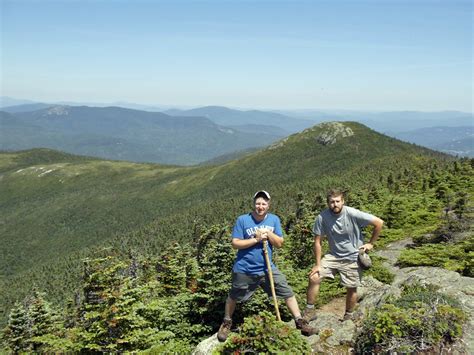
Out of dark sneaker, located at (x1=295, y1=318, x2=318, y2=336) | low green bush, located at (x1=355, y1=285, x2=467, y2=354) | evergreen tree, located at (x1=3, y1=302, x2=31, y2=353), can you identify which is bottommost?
evergreen tree, located at (x1=3, y1=302, x2=31, y2=353)

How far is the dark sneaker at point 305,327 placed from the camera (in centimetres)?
909

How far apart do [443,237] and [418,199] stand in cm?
1336

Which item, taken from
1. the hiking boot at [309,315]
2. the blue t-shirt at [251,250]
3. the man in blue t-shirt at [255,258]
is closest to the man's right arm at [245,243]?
the man in blue t-shirt at [255,258]

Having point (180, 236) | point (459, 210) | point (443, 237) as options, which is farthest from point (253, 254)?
point (180, 236)

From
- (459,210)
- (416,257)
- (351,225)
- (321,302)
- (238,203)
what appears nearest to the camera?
(351,225)

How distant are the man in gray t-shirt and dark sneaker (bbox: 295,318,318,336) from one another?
0.85 metres

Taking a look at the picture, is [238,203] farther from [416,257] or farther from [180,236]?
[416,257]

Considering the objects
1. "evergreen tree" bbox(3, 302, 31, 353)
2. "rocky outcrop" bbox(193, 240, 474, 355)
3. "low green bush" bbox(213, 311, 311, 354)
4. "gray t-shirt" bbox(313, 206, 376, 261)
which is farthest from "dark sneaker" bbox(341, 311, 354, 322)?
"evergreen tree" bbox(3, 302, 31, 353)

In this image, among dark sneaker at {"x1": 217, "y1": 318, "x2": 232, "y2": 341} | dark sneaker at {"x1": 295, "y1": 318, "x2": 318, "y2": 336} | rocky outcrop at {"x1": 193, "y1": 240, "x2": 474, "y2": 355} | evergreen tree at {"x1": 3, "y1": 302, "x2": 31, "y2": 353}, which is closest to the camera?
rocky outcrop at {"x1": 193, "y1": 240, "x2": 474, "y2": 355}

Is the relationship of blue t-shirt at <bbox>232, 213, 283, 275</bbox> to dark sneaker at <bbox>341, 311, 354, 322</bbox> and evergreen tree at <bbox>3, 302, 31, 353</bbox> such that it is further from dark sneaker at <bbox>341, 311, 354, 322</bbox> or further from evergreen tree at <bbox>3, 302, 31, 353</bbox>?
evergreen tree at <bbox>3, 302, 31, 353</bbox>

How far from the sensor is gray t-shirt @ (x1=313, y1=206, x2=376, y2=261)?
393 inches

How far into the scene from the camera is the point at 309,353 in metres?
7.92

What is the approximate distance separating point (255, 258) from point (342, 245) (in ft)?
8.77

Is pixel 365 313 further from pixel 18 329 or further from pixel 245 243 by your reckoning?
pixel 18 329
